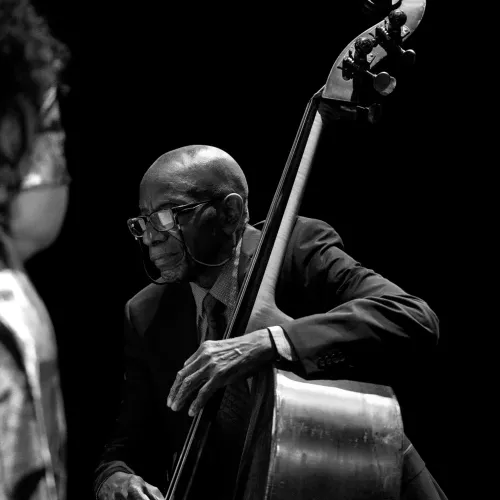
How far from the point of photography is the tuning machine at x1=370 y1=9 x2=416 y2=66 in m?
2.11

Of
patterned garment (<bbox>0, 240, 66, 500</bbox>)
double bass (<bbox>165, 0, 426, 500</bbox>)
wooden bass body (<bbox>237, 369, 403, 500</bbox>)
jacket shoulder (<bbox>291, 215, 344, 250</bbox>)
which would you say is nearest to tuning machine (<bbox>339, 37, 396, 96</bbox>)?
double bass (<bbox>165, 0, 426, 500</bbox>)

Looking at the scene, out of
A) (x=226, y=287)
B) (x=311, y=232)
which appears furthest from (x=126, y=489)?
(x=311, y=232)

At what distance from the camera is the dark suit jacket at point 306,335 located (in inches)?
78.4

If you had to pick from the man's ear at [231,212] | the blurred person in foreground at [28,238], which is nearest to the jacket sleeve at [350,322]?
the man's ear at [231,212]

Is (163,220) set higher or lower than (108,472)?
higher

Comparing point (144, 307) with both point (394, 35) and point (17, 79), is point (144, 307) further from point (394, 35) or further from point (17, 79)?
point (17, 79)

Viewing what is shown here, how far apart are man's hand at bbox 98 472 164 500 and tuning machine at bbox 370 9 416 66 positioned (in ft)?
4.05

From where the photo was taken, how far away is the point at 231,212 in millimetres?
2338

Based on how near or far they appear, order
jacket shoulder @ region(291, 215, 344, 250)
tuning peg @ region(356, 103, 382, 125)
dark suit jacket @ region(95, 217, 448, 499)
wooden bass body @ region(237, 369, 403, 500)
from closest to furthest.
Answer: wooden bass body @ region(237, 369, 403, 500), dark suit jacket @ region(95, 217, 448, 499), tuning peg @ region(356, 103, 382, 125), jacket shoulder @ region(291, 215, 344, 250)

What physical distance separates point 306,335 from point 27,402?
1.13m

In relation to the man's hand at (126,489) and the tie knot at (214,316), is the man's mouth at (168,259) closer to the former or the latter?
the tie knot at (214,316)

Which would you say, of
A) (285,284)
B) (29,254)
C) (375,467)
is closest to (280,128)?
(285,284)

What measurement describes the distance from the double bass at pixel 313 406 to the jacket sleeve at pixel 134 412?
391mm

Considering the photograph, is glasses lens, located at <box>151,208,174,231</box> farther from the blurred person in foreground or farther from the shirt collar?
the blurred person in foreground
